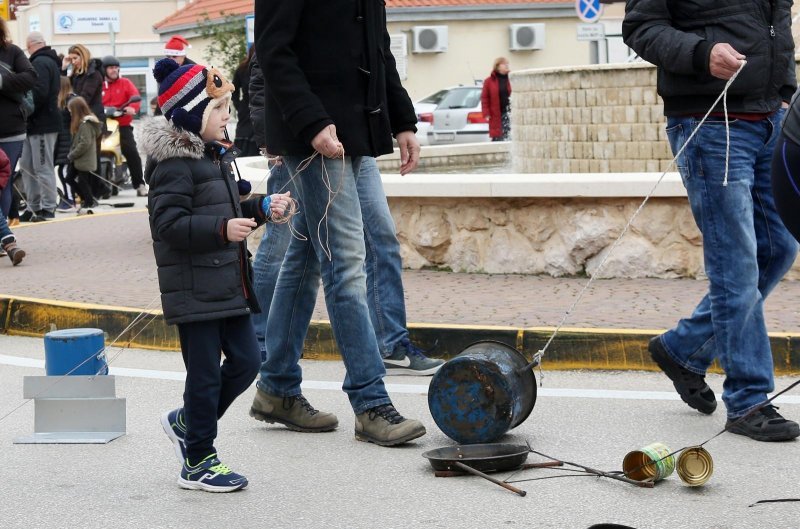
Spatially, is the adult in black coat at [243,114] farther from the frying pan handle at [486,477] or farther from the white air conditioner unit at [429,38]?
the white air conditioner unit at [429,38]

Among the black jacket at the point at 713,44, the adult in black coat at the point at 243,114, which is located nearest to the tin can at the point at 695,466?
the black jacket at the point at 713,44

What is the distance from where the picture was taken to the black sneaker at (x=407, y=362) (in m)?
6.52

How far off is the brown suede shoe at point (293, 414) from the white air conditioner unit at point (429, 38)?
32.4 meters

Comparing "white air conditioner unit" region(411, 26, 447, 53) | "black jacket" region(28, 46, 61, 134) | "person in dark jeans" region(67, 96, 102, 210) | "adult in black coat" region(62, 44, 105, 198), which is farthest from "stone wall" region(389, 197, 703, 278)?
"white air conditioner unit" region(411, 26, 447, 53)

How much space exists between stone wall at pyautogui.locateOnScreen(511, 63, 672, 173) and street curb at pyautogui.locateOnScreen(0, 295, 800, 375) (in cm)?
514

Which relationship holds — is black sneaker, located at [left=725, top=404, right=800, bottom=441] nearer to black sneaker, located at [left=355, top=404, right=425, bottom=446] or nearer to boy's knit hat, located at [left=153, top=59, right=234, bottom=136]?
black sneaker, located at [left=355, top=404, right=425, bottom=446]

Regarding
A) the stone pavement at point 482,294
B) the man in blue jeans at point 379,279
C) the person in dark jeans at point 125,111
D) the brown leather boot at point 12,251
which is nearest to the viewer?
the man in blue jeans at point 379,279

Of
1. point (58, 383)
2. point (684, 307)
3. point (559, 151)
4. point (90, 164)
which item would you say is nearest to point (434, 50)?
point (90, 164)

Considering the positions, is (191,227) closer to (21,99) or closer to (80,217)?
(21,99)

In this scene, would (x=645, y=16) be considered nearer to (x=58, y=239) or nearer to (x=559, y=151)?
(x=559, y=151)

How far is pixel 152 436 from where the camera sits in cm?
550

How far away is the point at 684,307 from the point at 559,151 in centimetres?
522

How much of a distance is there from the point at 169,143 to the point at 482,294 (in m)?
3.90

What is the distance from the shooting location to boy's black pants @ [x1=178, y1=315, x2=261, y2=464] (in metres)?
4.65
